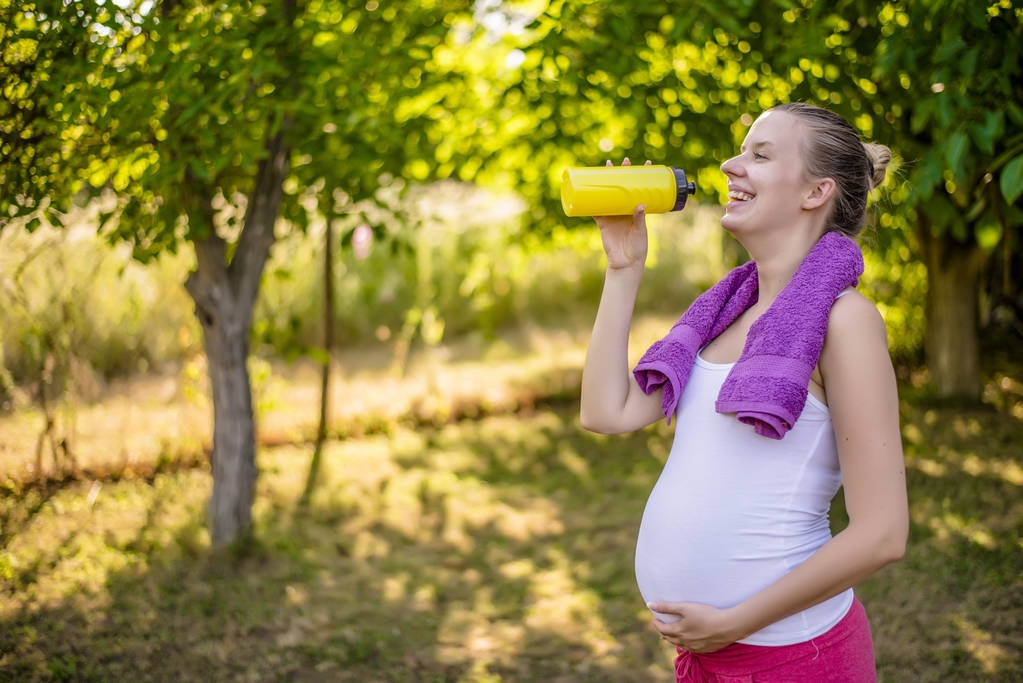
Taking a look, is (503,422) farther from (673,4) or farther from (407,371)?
(673,4)

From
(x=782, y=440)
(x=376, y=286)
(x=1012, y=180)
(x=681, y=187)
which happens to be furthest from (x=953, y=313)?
(x=782, y=440)

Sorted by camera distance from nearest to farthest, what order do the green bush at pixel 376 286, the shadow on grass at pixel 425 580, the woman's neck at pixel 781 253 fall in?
the woman's neck at pixel 781 253 → the shadow on grass at pixel 425 580 → the green bush at pixel 376 286

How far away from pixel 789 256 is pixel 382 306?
6548 mm

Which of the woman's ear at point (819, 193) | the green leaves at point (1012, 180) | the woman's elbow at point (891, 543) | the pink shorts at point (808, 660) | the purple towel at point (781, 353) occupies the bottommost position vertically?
the pink shorts at point (808, 660)

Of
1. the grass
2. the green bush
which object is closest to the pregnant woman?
the grass

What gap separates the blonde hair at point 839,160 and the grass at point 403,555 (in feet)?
6.18

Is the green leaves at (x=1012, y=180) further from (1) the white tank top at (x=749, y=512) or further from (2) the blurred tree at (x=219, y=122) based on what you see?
(2) the blurred tree at (x=219, y=122)

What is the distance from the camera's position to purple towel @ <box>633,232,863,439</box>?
1.39m

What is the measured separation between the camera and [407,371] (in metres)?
7.02

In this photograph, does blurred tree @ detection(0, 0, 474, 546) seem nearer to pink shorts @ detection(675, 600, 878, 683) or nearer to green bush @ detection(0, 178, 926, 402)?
green bush @ detection(0, 178, 926, 402)

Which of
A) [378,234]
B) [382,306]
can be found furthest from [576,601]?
[382,306]

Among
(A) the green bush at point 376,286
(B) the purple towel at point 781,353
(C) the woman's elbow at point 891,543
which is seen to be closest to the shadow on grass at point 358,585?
(A) the green bush at point 376,286

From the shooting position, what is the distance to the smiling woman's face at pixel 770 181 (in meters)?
1.55

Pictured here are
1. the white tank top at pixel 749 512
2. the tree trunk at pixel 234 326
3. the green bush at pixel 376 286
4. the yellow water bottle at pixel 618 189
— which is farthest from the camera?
the green bush at pixel 376 286
